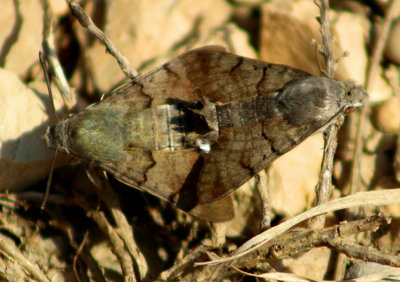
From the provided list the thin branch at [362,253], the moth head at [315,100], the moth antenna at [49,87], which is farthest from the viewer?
the moth antenna at [49,87]

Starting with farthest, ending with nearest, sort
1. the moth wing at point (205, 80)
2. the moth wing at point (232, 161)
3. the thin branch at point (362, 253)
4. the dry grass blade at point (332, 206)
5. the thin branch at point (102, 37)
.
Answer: the thin branch at point (102, 37)
the moth wing at point (205, 80)
the moth wing at point (232, 161)
the dry grass blade at point (332, 206)
the thin branch at point (362, 253)

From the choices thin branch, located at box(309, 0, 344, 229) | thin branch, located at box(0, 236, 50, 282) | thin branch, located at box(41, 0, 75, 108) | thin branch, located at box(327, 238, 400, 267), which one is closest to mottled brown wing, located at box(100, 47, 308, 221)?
thin branch, located at box(309, 0, 344, 229)

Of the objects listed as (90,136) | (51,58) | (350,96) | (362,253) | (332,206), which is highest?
(51,58)

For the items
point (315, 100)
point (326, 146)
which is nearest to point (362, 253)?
point (326, 146)

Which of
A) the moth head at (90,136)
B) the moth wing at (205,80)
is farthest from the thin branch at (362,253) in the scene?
the moth head at (90,136)

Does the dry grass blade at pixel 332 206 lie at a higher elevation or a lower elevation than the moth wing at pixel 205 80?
lower

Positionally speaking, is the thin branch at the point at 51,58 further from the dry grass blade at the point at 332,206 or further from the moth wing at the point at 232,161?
the dry grass blade at the point at 332,206

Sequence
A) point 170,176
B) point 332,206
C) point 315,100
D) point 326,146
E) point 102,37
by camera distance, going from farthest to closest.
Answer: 1. point 102,37
2. point 170,176
3. point 326,146
4. point 315,100
5. point 332,206

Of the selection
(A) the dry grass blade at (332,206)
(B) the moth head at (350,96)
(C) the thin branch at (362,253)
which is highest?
(B) the moth head at (350,96)

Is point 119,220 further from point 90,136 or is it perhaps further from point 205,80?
point 205,80

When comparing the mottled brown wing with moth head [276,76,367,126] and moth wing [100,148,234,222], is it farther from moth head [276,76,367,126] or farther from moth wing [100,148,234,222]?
moth head [276,76,367,126]
